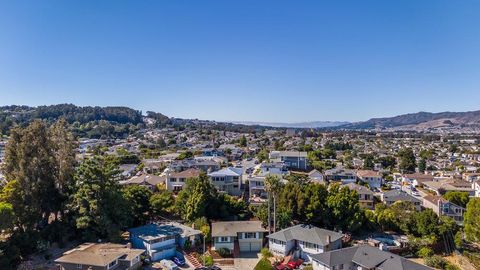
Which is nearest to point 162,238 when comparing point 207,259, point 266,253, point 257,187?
point 207,259

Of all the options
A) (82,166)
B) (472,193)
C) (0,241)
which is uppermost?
(82,166)

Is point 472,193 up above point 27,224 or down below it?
below

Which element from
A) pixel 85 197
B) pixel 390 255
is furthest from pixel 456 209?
pixel 85 197

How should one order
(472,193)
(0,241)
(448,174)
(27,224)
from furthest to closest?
(448,174), (472,193), (27,224), (0,241)

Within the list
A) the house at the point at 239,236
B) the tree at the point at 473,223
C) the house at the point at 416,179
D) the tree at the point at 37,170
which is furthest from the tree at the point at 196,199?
the house at the point at 416,179

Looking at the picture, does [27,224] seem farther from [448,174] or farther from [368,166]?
[448,174]

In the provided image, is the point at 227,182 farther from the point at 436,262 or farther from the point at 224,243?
the point at 436,262
